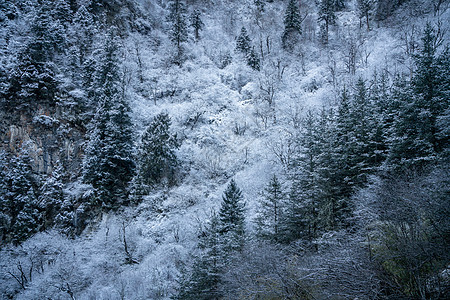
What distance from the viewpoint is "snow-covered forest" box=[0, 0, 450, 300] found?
8.41m

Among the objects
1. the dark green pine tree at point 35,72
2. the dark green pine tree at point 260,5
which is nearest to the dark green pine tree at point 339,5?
the dark green pine tree at point 260,5

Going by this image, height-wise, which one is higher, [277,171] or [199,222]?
[277,171]

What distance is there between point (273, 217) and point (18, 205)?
2257cm

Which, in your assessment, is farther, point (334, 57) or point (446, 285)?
point (334, 57)

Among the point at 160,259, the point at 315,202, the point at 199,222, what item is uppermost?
the point at 315,202

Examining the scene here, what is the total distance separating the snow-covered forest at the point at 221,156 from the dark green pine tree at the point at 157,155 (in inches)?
5.7

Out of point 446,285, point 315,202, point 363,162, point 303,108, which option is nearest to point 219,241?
point 315,202

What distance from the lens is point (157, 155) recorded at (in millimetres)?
25656

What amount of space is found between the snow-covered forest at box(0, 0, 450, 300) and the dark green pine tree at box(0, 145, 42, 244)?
0.13 meters

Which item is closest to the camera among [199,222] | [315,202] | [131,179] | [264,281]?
[264,281]

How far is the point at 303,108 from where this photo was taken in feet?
106

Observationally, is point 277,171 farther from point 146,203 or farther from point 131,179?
Answer: point 131,179

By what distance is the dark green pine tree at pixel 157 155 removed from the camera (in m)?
25.2

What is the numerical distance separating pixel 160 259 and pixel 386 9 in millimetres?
50753
